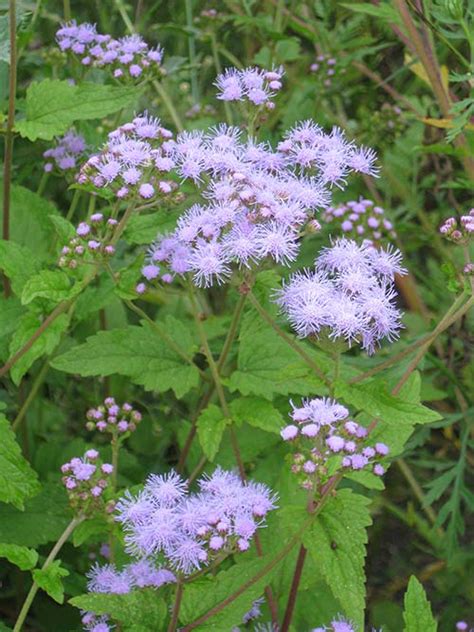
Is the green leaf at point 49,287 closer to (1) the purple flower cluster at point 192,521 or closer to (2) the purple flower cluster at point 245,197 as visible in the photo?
(2) the purple flower cluster at point 245,197

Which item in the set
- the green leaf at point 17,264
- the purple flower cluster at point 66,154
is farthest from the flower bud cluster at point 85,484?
the purple flower cluster at point 66,154

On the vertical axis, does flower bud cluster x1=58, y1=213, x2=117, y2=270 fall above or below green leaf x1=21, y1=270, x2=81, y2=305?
above

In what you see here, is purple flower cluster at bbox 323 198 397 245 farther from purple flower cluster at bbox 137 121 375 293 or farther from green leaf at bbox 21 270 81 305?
green leaf at bbox 21 270 81 305

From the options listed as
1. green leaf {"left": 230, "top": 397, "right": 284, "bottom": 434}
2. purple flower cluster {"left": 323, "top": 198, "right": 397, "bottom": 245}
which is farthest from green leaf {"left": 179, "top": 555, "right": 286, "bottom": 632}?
purple flower cluster {"left": 323, "top": 198, "right": 397, "bottom": 245}

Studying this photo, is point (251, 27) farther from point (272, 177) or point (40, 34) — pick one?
point (272, 177)

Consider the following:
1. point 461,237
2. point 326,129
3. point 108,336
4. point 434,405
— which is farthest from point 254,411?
point 326,129

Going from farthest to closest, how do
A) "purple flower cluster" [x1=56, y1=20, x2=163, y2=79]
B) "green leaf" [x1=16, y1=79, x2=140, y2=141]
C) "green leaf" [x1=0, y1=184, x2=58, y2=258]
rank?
"green leaf" [x1=0, y1=184, x2=58, y2=258] < "purple flower cluster" [x1=56, y1=20, x2=163, y2=79] < "green leaf" [x1=16, y1=79, x2=140, y2=141]
